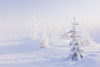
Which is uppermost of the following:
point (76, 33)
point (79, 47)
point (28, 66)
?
point (76, 33)

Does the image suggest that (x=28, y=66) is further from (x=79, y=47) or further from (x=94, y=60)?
(x=79, y=47)

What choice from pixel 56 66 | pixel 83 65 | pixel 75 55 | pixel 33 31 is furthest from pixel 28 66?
pixel 33 31

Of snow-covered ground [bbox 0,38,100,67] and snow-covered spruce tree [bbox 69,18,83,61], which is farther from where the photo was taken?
snow-covered spruce tree [bbox 69,18,83,61]

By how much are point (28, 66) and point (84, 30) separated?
140 feet

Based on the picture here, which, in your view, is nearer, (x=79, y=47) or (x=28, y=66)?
(x=28, y=66)

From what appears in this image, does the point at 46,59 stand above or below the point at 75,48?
below

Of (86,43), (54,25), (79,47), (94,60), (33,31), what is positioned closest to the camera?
(94,60)

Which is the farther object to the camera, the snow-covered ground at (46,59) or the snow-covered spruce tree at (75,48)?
the snow-covered spruce tree at (75,48)

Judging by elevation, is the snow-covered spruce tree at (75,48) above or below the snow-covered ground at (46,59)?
above

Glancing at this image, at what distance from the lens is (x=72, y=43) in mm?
20891

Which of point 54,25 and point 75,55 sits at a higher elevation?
point 54,25

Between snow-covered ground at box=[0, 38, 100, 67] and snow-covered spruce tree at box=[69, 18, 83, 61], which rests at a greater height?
snow-covered spruce tree at box=[69, 18, 83, 61]

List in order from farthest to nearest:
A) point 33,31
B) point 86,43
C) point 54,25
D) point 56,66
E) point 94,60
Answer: point 54,25 → point 33,31 → point 86,43 → point 56,66 → point 94,60

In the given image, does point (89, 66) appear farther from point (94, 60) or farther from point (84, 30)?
point (84, 30)
